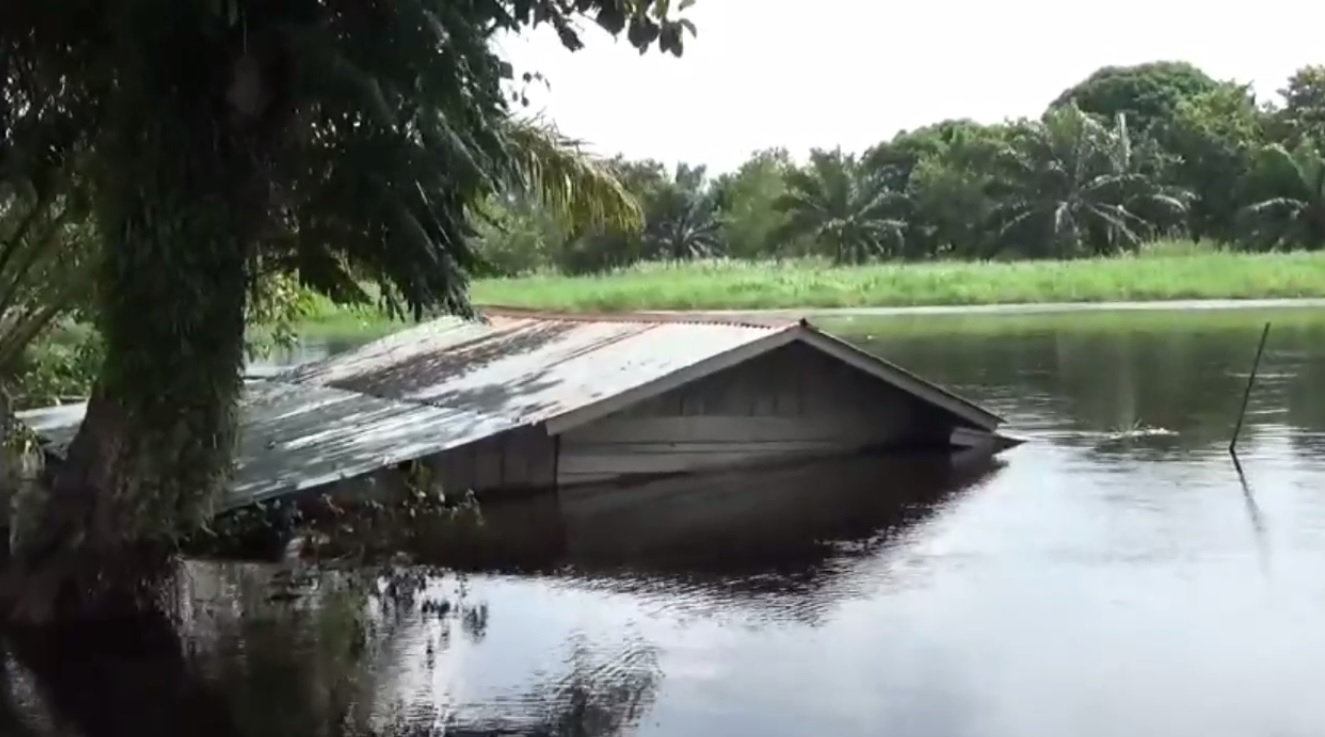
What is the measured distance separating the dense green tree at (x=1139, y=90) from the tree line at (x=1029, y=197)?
4.88 meters

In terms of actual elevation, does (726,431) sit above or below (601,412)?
below

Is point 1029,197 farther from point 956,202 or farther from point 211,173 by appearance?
point 211,173

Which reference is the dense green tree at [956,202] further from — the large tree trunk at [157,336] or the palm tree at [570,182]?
the large tree trunk at [157,336]

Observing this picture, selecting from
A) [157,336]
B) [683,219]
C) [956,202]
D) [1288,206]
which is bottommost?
[157,336]

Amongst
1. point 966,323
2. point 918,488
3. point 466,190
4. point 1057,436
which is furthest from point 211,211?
point 966,323

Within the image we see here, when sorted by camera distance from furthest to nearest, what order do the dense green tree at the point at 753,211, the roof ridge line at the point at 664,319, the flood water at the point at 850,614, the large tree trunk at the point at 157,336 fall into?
the dense green tree at the point at 753,211 < the roof ridge line at the point at 664,319 < the large tree trunk at the point at 157,336 < the flood water at the point at 850,614

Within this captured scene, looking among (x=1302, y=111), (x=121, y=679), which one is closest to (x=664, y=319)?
(x=121, y=679)

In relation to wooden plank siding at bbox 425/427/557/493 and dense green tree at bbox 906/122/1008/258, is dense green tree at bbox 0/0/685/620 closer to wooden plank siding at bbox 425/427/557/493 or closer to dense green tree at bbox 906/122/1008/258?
wooden plank siding at bbox 425/427/557/493

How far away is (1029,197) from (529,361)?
86.6 ft

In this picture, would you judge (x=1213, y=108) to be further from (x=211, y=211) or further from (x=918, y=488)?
(x=211, y=211)

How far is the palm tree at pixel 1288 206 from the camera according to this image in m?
36.0

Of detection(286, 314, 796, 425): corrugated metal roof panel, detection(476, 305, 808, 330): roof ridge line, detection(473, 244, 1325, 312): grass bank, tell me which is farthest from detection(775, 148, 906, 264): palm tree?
detection(286, 314, 796, 425): corrugated metal roof panel

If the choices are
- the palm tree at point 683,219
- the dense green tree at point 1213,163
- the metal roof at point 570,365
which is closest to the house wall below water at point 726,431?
the metal roof at point 570,365

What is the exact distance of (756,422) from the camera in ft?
44.2
